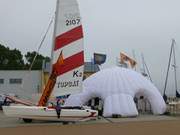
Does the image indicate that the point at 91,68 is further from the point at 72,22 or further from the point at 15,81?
the point at 72,22

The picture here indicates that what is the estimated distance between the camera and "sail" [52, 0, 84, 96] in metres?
22.0

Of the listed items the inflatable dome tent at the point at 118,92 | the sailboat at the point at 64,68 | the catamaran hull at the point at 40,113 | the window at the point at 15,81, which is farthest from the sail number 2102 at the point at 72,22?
the window at the point at 15,81

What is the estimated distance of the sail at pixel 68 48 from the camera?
72.2 feet

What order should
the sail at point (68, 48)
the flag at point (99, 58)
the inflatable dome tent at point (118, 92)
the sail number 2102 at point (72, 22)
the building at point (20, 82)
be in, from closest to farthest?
the sail at point (68, 48) → the sail number 2102 at point (72, 22) → the inflatable dome tent at point (118, 92) → the building at point (20, 82) → the flag at point (99, 58)

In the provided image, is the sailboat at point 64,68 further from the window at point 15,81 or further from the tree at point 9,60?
the tree at point 9,60

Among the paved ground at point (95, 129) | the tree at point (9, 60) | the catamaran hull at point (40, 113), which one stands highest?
the tree at point (9, 60)

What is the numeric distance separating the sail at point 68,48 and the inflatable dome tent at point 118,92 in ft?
25.0

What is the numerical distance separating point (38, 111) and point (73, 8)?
18.7 ft

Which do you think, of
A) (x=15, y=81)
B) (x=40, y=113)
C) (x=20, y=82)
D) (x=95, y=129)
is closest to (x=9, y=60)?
(x=15, y=81)

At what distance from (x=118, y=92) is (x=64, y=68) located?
9524 mm

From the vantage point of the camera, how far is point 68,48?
2212 centimetres

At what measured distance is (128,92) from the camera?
3098 centimetres

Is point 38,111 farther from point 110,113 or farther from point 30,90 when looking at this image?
point 30,90

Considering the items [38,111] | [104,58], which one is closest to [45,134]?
[38,111]
